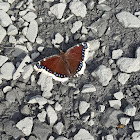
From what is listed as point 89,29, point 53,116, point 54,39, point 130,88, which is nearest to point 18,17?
point 54,39

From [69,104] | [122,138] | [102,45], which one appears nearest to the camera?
[122,138]

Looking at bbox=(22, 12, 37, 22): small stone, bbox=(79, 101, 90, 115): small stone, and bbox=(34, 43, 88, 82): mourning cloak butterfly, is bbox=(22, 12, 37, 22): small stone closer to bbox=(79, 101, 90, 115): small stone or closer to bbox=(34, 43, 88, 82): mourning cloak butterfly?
bbox=(34, 43, 88, 82): mourning cloak butterfly

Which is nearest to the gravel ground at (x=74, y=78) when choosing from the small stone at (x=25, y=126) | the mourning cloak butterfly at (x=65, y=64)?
the small stone at (x=25, y=126)

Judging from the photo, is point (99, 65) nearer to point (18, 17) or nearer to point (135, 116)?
point (135, 116)

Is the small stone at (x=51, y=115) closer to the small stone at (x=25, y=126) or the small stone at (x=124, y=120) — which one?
the small stone at (x=25, y=126)

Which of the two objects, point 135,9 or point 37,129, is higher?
point 135,9

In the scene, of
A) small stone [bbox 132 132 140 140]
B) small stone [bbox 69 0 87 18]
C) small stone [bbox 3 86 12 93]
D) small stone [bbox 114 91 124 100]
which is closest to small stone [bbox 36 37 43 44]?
small stone [bbox 69 0 87 18]
